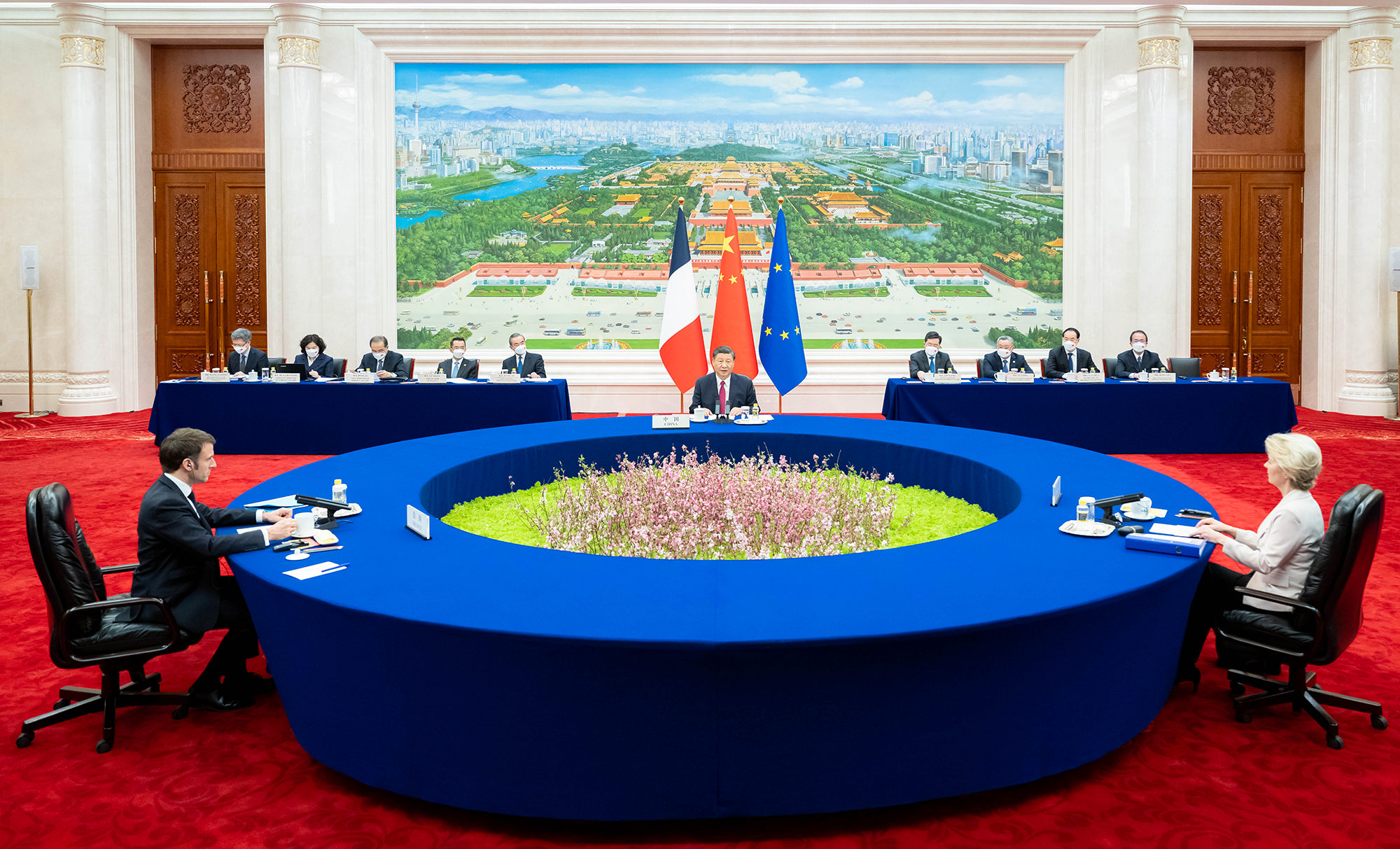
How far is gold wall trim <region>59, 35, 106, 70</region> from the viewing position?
33.6ft

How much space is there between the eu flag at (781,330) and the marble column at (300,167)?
5.10 meters

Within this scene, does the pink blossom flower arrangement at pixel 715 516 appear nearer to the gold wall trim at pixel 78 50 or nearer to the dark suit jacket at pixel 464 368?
the dark suit jacket at pixel 464 368

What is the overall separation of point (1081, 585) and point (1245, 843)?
0.72 meters

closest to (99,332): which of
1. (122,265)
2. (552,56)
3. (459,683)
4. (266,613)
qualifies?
(122,265)

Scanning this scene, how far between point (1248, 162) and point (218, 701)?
39.1 ft

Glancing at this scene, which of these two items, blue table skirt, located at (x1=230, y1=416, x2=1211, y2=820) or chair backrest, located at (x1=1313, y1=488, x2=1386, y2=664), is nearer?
blue table skirt, located at (x1=230, y1=416, x2=1211, y2=820)

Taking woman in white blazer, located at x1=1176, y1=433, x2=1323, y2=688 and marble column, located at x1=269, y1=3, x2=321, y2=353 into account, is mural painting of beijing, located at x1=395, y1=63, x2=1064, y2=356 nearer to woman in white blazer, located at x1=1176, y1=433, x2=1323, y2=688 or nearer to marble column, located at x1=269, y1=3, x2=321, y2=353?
marble column, located at x1=269, y1=3, x2=321, y2=353

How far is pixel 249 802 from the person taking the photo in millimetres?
2600

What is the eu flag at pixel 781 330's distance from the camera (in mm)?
9094

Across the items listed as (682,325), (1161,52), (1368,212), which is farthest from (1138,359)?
(682,325)

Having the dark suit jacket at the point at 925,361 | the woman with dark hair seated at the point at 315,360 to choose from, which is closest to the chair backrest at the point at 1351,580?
the dark suit jacket at the point at 925,361

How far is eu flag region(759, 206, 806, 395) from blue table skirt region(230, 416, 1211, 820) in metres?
6.35

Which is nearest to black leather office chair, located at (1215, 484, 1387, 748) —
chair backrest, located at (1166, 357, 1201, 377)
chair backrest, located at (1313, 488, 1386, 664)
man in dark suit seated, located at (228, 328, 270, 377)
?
chair backrest, located at (1313, 488, 1386, 664)

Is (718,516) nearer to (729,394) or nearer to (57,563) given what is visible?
(729,394)
